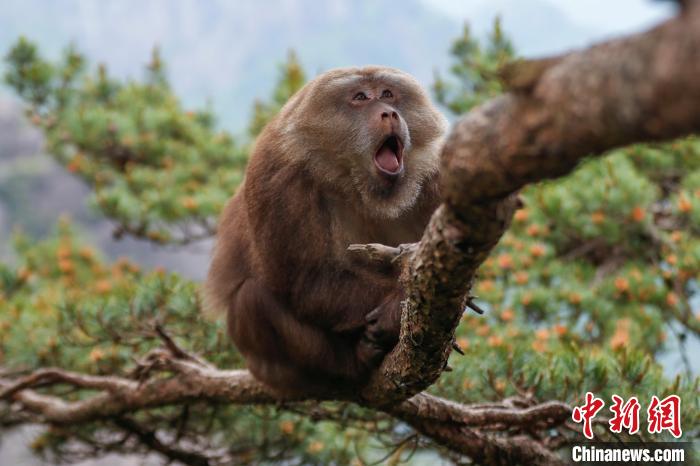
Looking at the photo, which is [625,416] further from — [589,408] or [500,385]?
[500,385]

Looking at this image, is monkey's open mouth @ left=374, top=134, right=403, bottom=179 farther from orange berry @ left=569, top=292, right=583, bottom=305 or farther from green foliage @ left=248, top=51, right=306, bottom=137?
green foliage @ left=248, top=51, right=306, bottom=137

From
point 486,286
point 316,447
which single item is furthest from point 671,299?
point 316,447

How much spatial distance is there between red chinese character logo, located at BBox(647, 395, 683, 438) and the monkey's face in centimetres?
117

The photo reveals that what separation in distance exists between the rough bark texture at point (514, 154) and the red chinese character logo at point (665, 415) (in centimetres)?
31

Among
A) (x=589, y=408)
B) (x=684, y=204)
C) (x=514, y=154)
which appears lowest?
(x=589, y=408)

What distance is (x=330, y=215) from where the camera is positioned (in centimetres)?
297

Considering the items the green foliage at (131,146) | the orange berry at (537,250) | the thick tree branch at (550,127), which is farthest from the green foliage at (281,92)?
the thick tree branch at (550,127)

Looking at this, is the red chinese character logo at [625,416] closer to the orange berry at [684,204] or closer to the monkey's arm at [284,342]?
the monkey's arm at [284,342]

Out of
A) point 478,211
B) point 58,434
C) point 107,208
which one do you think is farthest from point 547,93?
point 107,208

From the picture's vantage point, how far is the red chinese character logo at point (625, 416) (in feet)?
8.75

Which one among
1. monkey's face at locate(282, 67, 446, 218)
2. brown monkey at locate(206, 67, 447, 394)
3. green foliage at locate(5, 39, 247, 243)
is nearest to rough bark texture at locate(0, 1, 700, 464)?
brown monkey at locate(206, 67, 447, 394)

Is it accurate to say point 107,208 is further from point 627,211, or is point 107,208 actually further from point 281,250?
point 627,211

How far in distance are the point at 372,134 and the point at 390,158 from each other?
118mm

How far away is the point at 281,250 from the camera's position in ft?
9.41
